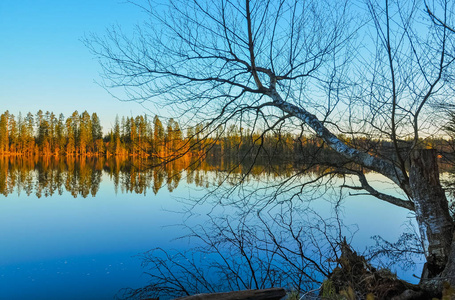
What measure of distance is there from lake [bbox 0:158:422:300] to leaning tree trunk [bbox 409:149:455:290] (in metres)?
1.75

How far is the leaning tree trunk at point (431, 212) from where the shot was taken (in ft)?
10.8

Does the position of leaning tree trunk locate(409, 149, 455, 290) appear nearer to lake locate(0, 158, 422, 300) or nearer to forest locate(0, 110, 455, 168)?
forest locate(0, 110, 455, 168)

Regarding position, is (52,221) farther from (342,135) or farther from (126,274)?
(342,135)

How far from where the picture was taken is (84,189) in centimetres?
2017

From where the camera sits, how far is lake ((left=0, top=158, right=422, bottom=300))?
20.8 ft

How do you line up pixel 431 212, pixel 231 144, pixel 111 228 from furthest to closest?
pixel 111 228, pixel 231 144, pixel 431 212

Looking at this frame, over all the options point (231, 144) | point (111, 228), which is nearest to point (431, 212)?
point (231, 144)

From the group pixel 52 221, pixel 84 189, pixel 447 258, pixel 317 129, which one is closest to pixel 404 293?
pixel 447 258

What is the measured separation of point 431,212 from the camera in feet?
11.0

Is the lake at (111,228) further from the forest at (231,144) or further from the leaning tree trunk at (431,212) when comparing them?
the leaning tree trunk at (431,212)

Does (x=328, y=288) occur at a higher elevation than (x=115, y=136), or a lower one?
lower

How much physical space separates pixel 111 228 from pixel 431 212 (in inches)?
399

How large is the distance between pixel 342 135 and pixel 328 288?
2587mm

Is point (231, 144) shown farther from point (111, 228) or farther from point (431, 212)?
point (111, 228)
